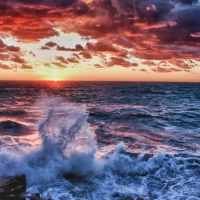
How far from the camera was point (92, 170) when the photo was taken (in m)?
8.16

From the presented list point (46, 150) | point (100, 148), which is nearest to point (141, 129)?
point (100, 148)

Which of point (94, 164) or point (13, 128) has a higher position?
point (13, 128)

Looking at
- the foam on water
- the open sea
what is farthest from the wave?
the foam on water

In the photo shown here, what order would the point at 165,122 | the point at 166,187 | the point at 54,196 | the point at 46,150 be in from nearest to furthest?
the point at 54,196, the point at 166,187, the point at 46,150, the point at 165,122

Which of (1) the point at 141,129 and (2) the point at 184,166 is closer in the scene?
(2) the point at 184,166

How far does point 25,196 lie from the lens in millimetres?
6449

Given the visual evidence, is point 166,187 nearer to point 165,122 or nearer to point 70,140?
point 70,140

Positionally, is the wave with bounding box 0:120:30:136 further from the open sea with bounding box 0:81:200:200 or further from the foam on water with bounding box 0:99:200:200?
Result: the foam on water with bounding box 0:99:200:200

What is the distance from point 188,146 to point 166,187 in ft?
15.5

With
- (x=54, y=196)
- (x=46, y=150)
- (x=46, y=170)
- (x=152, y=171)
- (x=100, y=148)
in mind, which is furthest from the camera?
(x=100, y=148)

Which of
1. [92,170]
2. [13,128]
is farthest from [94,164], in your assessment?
[13,128]

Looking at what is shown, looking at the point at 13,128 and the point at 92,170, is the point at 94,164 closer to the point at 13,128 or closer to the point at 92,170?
the point at 92,170

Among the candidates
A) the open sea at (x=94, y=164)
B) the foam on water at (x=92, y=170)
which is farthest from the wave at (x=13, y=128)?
the foam on water at (x=92, y=170)

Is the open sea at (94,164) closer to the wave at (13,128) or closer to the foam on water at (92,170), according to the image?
the foam on water at (92,170)
